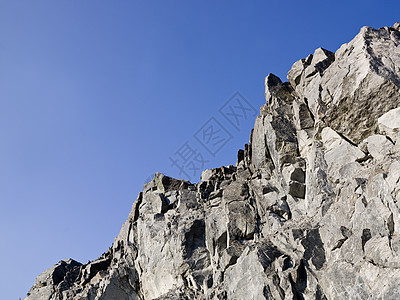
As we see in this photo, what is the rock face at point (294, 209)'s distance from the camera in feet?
100

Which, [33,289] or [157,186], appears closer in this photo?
[157,186]

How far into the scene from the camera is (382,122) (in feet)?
125

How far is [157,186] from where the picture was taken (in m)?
59.2

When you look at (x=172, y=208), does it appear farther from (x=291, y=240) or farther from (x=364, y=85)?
(x=364, y=85)

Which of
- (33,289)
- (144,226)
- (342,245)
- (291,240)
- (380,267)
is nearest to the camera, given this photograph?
(380,267)

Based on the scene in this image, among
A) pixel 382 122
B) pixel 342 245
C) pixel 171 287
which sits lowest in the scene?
pixel 342 245

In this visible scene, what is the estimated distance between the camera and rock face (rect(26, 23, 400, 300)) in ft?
100

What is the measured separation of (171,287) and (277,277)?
16.4 m

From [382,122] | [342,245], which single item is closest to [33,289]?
[342,245]

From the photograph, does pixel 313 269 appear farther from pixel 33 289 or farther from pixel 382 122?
pixel 33 289

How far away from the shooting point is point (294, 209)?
41.8 meters

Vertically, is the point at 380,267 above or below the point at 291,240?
below

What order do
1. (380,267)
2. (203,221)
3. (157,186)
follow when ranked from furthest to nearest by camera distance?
1. (157,186)
2. (203,221)
3. (380,267)

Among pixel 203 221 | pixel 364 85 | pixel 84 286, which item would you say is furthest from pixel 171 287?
pixel 364 85
